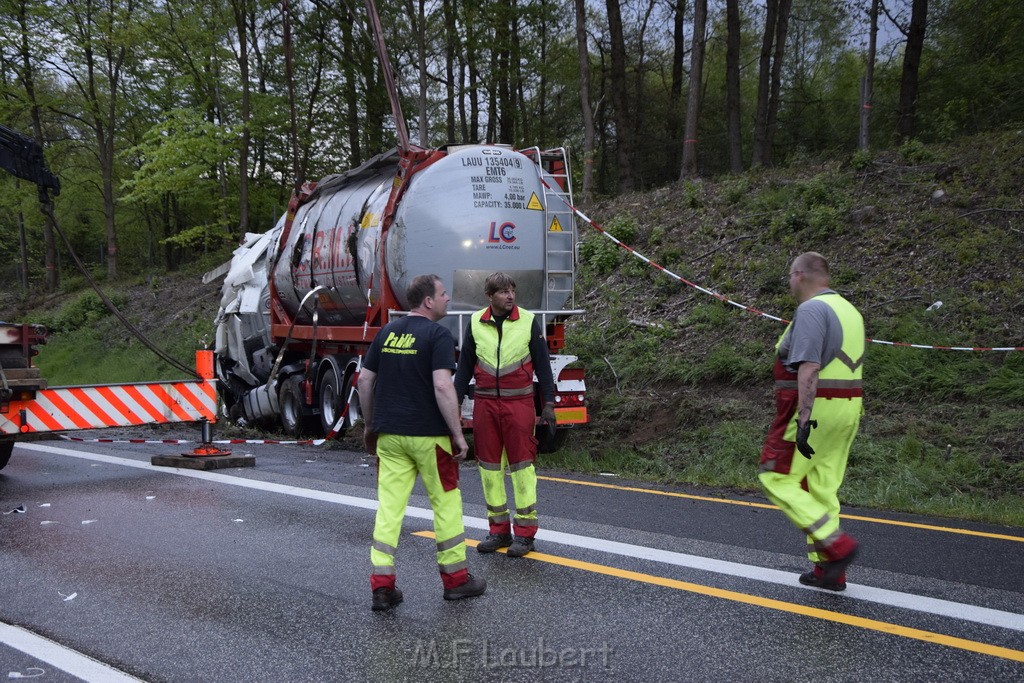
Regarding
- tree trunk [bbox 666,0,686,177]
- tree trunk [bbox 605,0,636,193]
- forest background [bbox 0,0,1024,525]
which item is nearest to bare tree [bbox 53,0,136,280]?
forest background [bbox 0,0,1024,525]

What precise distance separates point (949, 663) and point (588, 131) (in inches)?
800

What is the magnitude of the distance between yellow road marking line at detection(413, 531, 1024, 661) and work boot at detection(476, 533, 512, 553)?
50 millimetres

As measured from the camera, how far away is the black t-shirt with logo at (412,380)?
5.21 meters

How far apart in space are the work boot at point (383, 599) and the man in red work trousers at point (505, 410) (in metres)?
1.26

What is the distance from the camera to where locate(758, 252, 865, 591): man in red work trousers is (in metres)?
5.18

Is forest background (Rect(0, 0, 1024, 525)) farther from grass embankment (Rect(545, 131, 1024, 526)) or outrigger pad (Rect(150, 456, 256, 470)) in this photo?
outrigger pad (Rect(150, 456, 256, 470))

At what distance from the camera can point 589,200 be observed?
893 inches

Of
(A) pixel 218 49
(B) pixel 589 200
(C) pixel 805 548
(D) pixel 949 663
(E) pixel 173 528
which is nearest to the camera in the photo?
(D) pixel 949 663

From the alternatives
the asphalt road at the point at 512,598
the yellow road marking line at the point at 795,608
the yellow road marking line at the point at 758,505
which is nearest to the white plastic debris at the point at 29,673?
the asphalt road at the point at 512,598

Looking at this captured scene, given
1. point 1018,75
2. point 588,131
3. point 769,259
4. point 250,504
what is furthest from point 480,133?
point 250,504

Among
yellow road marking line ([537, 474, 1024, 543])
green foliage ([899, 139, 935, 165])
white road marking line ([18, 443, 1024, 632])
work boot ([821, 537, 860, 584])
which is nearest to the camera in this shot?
white road marking line ([18, 443, 1024, 632])

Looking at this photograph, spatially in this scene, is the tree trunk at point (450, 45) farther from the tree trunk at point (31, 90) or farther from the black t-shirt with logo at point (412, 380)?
the black t-shirt with logo at point (412, 380)

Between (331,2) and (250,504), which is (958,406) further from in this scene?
→ (331,2)

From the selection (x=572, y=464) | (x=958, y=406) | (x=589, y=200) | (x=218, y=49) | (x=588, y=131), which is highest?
(x=218, y=49)
